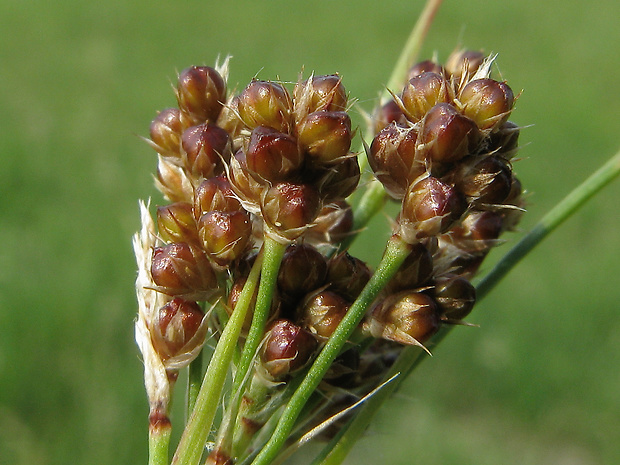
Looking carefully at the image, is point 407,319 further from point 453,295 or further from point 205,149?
point 205,149

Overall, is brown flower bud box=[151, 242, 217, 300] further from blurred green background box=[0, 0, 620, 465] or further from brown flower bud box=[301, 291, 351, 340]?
blurred green background box=[0, 0, 620, 465]

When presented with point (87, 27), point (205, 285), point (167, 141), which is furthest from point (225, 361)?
point (87, 27)

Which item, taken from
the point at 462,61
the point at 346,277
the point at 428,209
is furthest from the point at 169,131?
the point at 462,61

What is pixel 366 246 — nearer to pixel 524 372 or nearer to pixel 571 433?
pixel 524 372

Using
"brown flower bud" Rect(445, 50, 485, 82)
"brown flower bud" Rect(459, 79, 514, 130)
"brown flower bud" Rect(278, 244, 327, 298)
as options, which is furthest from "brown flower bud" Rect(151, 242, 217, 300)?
"brown flower bud" Rect(445, 50, 485, 82)

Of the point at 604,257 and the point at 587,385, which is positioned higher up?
the point at 604,257
